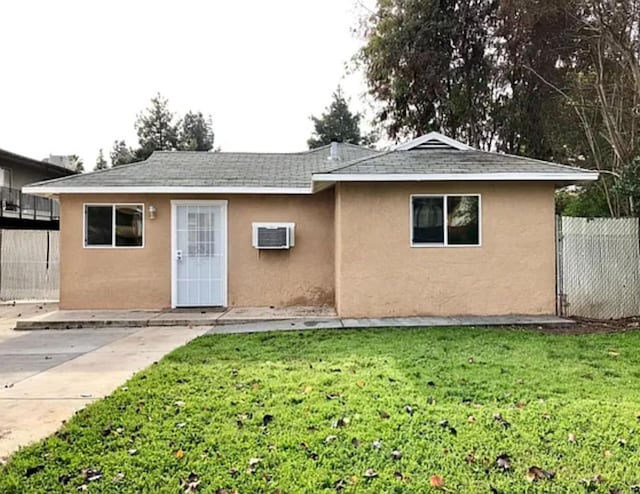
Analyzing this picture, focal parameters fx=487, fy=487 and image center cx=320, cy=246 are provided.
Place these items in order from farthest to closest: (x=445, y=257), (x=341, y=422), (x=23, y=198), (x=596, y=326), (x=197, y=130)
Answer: (x=197, y=130) < (x=23, y=198) < (x=445, y=257) < (x=596, y=326) < (x=341, y=422)

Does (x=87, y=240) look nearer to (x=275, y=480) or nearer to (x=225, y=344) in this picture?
(x=225, y=344)

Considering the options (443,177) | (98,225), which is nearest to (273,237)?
(443,177)

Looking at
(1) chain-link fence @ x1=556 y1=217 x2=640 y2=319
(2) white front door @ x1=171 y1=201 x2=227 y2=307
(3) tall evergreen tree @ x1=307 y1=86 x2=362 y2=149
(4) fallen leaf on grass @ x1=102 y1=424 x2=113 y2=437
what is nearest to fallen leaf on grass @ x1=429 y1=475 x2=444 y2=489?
(4) fallen leaf on grass @ x1=102 y1=424 x2=113 y2=437

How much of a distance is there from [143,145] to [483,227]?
1430 inches

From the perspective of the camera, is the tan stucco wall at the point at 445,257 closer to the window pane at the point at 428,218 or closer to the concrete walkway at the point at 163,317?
the window pane at the point at 428,218

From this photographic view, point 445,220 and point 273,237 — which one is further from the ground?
point 445,220

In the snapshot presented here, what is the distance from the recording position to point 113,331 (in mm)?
8305

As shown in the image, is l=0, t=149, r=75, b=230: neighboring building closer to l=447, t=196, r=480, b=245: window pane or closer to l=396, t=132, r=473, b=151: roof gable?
l=396, t=132, r=473, b=151: roof gable

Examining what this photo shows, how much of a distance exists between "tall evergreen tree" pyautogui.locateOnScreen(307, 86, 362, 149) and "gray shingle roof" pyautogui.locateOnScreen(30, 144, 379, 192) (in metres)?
23.3

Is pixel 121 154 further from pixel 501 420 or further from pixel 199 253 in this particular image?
pixel 501 420

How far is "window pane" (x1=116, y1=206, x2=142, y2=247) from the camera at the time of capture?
401 inches

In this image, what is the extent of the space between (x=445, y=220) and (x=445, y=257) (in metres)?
0.69

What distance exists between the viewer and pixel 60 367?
19.0 feet

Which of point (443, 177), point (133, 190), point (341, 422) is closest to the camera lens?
point (341, 422)
